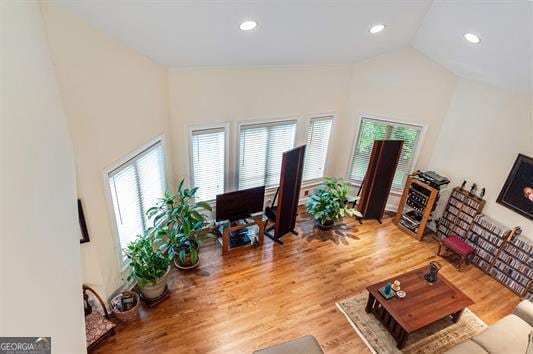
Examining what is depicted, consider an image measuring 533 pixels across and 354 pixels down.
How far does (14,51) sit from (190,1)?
1.47 meters

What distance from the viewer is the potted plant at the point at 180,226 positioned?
15.1 feet

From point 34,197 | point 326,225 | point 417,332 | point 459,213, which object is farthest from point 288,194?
point 34,197

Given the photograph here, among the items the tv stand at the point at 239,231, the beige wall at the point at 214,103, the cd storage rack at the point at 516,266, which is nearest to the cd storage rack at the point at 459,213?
the beige wall at the point at 214,103

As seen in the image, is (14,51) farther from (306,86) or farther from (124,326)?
(306,86)

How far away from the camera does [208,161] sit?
5.44 meters

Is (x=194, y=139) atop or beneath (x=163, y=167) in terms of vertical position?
atop

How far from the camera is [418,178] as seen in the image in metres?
5.97

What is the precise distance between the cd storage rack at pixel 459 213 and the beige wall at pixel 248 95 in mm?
2666

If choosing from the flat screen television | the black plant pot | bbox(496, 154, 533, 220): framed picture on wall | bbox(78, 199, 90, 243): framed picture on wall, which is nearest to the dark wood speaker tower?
the flat screen television

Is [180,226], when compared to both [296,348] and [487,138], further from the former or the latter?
[487,138]

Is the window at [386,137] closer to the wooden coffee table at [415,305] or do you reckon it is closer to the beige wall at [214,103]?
the beige wall at [214,103]

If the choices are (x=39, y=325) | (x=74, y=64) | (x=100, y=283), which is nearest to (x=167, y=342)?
(x=100, y=283)

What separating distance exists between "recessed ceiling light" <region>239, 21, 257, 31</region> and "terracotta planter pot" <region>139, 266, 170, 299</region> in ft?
10.9

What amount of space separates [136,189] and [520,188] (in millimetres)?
5695
